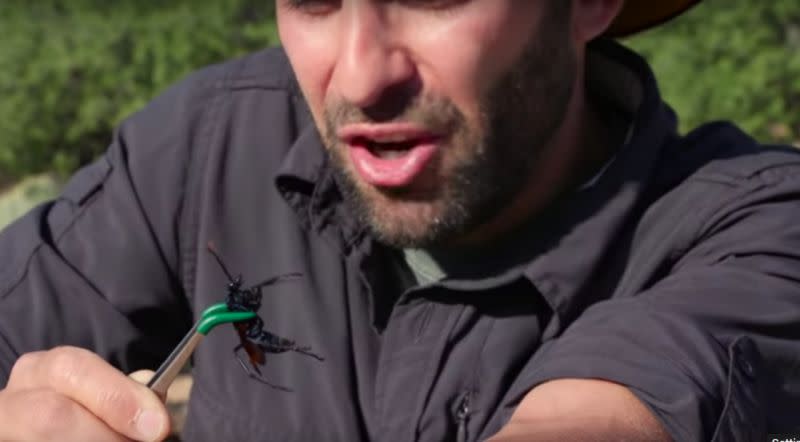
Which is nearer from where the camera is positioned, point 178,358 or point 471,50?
point 178,358

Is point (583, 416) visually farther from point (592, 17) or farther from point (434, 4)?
point (592, 17)

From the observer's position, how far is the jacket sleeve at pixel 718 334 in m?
2.01

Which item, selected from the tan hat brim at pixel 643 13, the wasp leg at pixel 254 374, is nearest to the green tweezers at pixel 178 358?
the wasp leg at pixel 254 374

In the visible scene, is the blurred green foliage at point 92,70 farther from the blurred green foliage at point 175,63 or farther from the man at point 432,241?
the man at point 432,241

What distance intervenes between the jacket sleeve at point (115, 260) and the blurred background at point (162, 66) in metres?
3.88

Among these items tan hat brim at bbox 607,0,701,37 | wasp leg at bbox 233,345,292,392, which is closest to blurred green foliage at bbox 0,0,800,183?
tan hat brim at bbox 607,0,701,37

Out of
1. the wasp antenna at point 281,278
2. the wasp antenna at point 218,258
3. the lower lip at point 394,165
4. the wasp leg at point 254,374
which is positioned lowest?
the wasp leg at point 254,374

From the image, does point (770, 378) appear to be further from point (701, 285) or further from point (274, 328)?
point (274, 328)

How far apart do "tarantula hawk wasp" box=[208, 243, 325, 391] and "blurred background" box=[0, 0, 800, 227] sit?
4012 mm

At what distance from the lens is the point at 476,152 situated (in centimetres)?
249

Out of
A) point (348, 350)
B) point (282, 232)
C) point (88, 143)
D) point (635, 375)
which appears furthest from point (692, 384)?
point (88, 143)

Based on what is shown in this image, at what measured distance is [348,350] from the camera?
8.56ft

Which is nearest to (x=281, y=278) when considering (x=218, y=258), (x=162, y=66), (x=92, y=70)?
(x=218, y=258)

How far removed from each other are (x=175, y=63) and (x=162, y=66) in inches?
2.6
